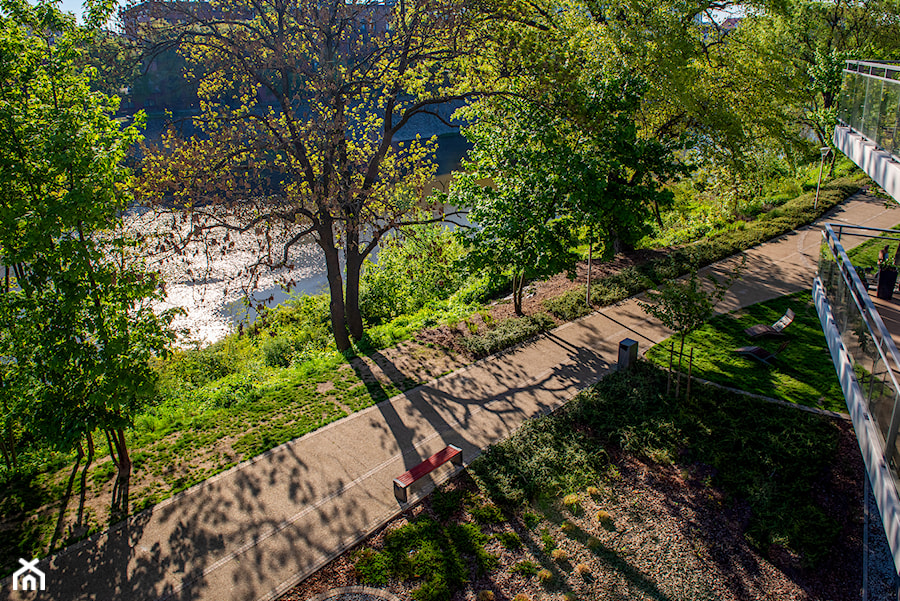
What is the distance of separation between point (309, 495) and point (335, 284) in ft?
19.3

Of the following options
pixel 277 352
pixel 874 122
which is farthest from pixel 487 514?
pixel 277 352

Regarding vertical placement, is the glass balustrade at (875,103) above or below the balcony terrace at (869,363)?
above

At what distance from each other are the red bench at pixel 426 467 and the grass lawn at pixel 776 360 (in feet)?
17.1

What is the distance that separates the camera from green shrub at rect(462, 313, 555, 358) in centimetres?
1261

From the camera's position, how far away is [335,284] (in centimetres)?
1323

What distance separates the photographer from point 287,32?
1186 cm

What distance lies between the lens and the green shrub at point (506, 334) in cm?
1261

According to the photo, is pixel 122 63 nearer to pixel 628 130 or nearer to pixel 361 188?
pixel 361 188

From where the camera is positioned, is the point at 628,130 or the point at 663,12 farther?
the point at 663,12

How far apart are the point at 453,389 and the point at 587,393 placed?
99.1 inches

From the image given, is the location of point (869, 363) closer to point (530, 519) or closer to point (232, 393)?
point (530, 519)

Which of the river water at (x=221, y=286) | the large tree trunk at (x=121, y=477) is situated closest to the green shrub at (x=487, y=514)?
the large tree trunk at (x=121, y=477)

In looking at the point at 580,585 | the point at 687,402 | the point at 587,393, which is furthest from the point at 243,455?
the point at 687,402

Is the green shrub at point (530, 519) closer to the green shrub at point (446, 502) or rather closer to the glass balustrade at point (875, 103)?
the green shrub at point (446, 502)
